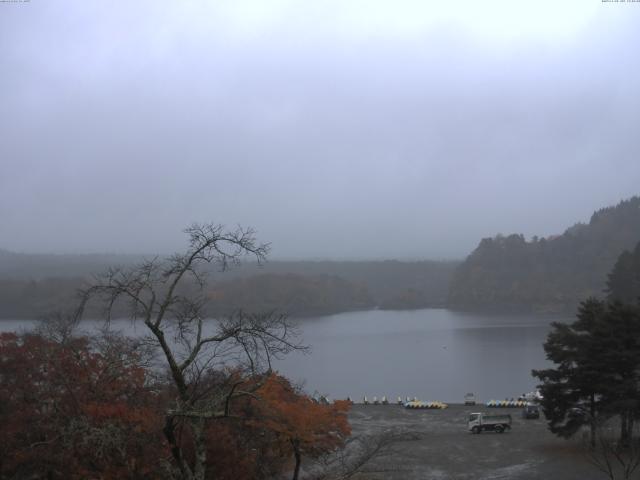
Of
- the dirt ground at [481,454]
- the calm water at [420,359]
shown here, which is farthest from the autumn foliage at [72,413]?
the calm water at [420,359]

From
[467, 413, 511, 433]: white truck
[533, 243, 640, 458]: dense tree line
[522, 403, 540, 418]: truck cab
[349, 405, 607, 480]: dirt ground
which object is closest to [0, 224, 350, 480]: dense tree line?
[349, 405, 607, 480]: dirt ground

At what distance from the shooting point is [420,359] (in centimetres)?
3584

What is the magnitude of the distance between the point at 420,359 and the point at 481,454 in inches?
930

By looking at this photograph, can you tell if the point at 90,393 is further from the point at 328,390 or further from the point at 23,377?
the point at 328,390

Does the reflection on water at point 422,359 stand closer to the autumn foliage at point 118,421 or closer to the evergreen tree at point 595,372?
the evergreen tree at point 595,372

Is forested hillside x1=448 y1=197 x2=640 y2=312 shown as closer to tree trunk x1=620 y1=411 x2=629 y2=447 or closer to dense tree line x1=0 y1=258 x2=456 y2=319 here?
dense tree line x1=0 y1=258 x2=456 y2=319

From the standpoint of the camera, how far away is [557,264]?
80188 millimetres

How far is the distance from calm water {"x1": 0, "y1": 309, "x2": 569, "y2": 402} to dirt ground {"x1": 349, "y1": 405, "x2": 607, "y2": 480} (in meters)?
4.66

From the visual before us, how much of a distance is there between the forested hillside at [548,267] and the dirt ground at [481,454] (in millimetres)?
60531

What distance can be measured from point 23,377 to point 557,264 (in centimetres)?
7947

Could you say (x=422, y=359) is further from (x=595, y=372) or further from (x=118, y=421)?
(x=118, y=421)

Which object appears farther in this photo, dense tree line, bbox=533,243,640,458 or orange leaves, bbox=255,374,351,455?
dense tree line, bbox=533,243,640,458

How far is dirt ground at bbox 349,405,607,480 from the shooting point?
10.6 meters

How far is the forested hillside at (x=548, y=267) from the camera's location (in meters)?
75.1
